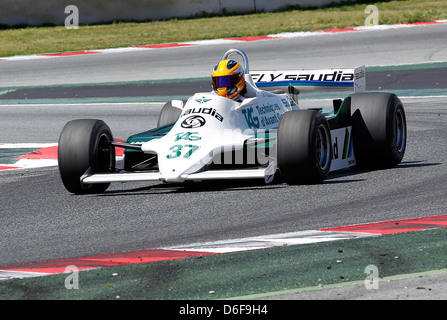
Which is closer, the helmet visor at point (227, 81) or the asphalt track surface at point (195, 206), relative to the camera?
the asphalt track surface at point (195, 206)

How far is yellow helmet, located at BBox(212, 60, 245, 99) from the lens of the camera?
9.63m

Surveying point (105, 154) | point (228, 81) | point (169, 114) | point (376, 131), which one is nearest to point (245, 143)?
point (228, 81)

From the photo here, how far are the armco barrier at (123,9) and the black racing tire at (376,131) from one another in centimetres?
1680

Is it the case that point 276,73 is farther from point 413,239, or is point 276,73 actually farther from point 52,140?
point 413,239

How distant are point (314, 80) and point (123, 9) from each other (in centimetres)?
1642

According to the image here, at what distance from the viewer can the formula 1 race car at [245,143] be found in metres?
8.60

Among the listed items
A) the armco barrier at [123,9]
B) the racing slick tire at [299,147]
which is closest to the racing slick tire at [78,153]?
the racing slick tire at [299,147]

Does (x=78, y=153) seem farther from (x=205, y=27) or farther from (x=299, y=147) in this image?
(x=205, y=27)

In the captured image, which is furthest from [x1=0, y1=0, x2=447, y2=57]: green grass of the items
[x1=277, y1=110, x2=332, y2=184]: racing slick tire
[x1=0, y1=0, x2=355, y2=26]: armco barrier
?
[x1=277, y1=110, x2=332, y2=184]: racing slick tire

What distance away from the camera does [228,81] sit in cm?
963

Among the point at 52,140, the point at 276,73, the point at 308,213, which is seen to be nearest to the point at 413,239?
the point at 308,213

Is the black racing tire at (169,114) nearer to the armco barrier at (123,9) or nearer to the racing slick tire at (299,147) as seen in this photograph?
the racing slick tire at (299,147)

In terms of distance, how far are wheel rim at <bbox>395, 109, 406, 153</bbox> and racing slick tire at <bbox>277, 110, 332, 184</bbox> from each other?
1.76 m
